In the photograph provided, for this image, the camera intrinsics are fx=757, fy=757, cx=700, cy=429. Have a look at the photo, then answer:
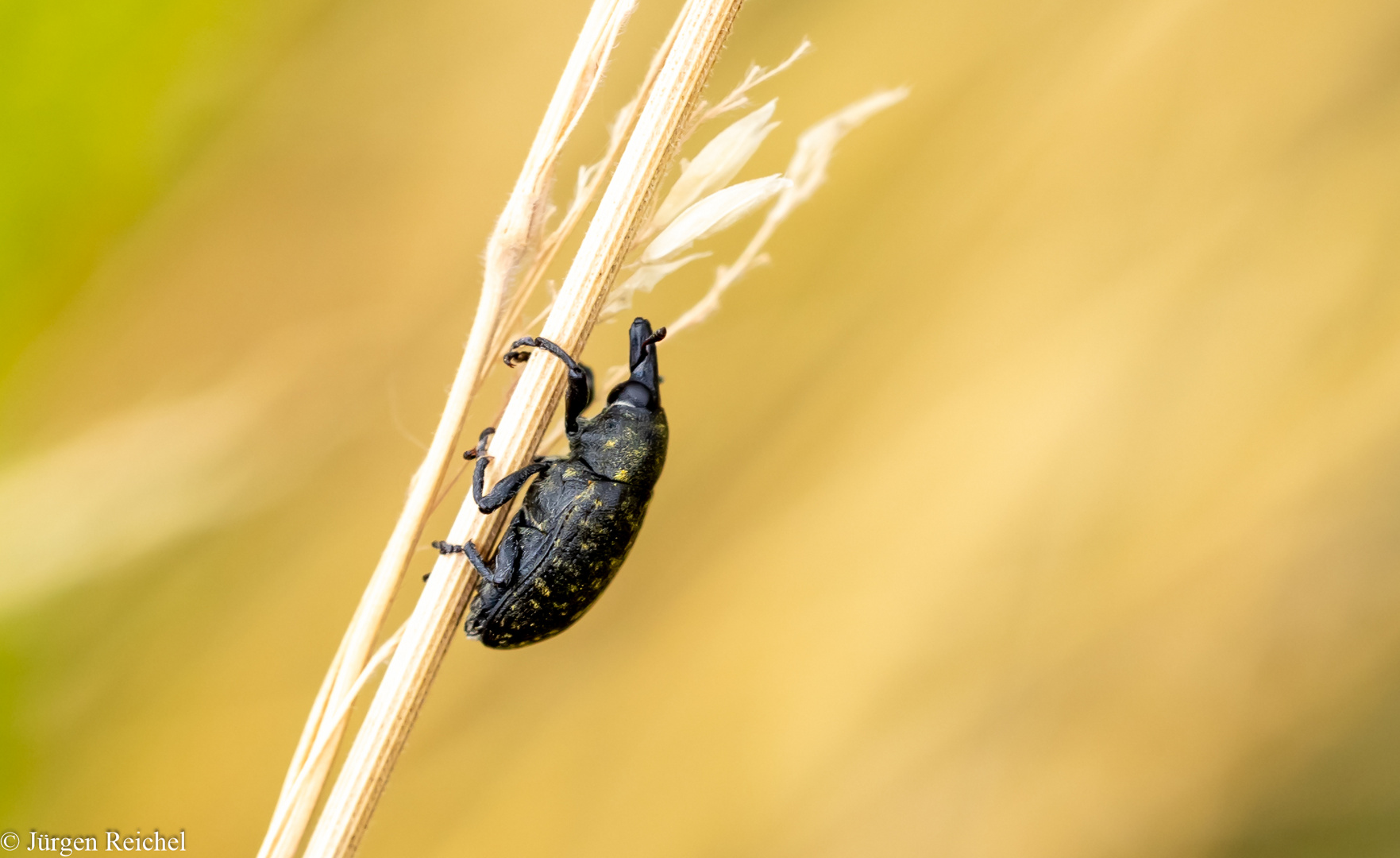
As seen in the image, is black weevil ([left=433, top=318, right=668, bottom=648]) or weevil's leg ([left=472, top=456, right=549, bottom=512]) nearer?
weevil's leg ([left=472, top=456, right=549, bottom=512])

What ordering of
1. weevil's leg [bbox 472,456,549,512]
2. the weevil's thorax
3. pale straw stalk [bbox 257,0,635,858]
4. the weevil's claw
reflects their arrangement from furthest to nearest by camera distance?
the weevil's thorax
the weevil's claw
weevil's leg [bbox 472,456,549,512]
pale straw stalk [bbox 257,0,635,858]

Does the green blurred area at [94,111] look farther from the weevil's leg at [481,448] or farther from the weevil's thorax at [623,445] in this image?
the weevil's thorax at [623,445]

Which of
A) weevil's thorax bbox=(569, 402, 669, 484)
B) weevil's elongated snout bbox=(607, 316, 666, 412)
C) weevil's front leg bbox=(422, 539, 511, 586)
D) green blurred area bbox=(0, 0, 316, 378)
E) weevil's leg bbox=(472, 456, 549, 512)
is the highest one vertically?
green blurred area bbox=(0, 0, 316, 378)

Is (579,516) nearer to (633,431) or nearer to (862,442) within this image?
(633,431)

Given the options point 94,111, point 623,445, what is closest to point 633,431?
point 623,445

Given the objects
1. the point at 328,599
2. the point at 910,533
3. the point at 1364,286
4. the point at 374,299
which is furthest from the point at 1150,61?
the point at 328,599

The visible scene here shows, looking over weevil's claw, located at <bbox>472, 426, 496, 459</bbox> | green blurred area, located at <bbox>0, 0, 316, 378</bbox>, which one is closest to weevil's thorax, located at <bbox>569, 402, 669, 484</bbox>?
weevil's claw, located at <bbox>472, 426, 496, 459</bbox>

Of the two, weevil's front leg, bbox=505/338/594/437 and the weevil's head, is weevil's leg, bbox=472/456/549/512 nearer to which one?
weevil's front leg, bbox=505/338/594/437

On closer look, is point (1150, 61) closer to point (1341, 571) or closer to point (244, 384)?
point (1341, 571)
